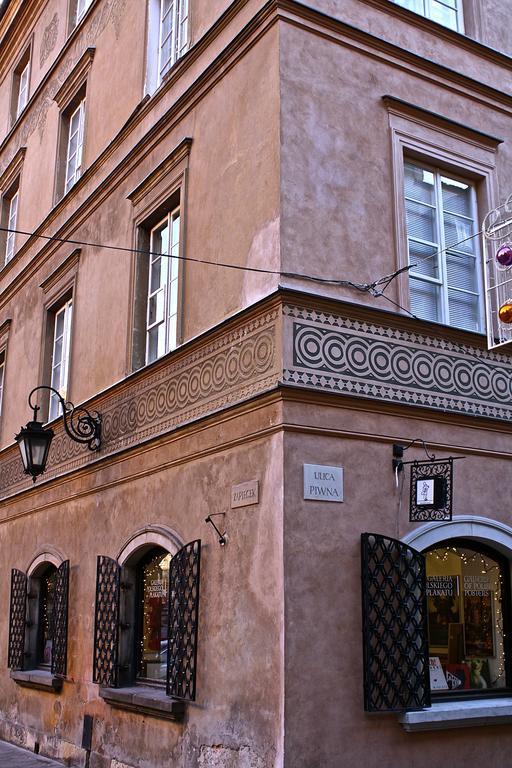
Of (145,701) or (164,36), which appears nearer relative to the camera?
(145,701)

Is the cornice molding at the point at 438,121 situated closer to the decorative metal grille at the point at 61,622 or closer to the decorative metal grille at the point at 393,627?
the decorative metal grille at the point at 393,627

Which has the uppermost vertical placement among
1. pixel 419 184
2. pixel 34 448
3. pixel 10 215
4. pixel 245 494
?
pixel 10 215

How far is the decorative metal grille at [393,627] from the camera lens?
706 cm

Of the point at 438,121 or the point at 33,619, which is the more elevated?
the point at 438,121

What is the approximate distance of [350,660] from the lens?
705 cm

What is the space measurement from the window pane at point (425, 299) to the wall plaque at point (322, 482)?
2019 millimetres

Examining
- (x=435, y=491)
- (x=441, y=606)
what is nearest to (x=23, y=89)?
(x=435, y=491)

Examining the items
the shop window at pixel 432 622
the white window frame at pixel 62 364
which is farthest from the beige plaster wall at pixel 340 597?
the white window frame at pixel 62 364

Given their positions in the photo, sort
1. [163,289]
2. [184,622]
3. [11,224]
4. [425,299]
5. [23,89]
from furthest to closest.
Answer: [23,89], [11,224], [163,289], [425,299], [184,622]

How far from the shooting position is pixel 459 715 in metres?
7.34

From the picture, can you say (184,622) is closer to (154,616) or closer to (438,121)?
(154,616)

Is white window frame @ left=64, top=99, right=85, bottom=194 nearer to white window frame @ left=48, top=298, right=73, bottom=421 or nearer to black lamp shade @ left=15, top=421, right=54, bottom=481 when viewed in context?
white window frame @ left=48, top=298, right=73, bottom=421

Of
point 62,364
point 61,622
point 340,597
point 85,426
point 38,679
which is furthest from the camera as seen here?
point 62,364

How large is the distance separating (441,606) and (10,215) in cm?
1245
